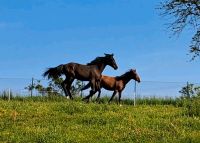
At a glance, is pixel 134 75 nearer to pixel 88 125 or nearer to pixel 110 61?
pixel 110 61

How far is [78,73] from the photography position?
34719 millimetres

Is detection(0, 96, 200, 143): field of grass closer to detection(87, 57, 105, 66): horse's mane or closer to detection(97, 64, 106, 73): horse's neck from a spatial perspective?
detection(97, 64, 106, 73): horse's neck

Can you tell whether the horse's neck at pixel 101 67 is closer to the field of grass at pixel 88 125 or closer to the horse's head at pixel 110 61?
the horse's head at pixel 110 61

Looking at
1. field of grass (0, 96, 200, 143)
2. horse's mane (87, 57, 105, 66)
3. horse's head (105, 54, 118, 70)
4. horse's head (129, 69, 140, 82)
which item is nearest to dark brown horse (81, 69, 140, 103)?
horse's head (129, 69, 140, 82)

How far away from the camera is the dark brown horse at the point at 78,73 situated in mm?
34438

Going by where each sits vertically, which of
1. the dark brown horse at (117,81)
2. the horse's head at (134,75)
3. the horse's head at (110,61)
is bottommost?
the dark brown horse at (117,81)

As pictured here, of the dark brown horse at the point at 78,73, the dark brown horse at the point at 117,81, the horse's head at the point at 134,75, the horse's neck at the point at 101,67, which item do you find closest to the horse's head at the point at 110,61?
the dark brown horse at the point at 78,73

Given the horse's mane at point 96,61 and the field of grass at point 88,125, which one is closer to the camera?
the field of grass at point 88,125

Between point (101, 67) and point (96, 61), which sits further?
point (96, 61)

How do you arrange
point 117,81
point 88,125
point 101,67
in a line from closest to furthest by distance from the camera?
point 88,125, point 101,67, point 117,81

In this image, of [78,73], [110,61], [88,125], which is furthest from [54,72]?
[88,125]

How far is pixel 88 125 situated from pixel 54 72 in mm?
14026

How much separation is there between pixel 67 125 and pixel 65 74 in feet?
45.1

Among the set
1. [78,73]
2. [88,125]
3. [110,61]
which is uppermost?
[110,61]
